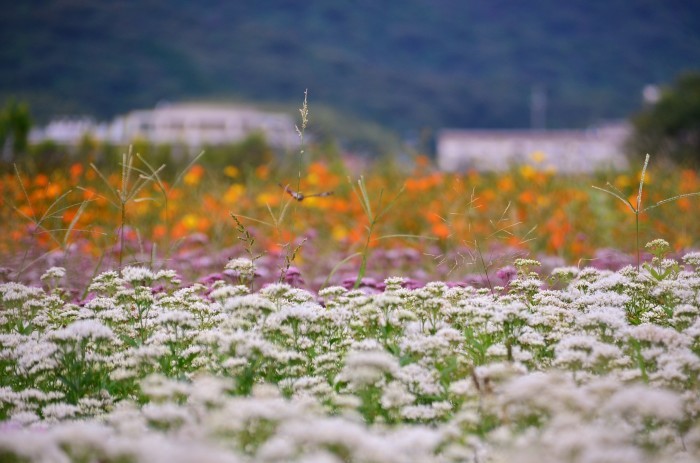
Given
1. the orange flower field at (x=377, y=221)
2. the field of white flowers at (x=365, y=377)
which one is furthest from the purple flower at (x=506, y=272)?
the orange flower field at (x=377, y=221)

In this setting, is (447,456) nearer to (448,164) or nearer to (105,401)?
(105,401)

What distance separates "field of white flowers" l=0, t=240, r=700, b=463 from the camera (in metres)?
1.99

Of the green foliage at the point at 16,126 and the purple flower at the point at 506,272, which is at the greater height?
the green foliage at the point at 16,126

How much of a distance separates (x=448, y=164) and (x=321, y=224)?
442 centimetres

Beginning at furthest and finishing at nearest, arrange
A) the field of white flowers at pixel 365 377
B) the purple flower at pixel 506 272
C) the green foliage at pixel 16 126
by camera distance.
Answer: the green foliage at pixel 16 126 < the purple flower at pixel 506 272 < the field of white flowers at pixel 365 377

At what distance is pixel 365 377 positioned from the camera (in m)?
2.57

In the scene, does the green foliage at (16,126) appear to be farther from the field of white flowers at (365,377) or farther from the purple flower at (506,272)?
the field of white flowers at (365,377)

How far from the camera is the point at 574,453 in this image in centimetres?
182

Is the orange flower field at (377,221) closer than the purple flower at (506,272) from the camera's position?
No

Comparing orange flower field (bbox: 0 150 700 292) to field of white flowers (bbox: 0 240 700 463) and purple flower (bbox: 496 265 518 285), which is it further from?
field of white flowers (bbox: 0 240 700 463)

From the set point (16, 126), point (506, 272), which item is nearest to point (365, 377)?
point (506, 272)

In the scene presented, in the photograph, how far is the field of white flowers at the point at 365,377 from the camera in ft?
6.54

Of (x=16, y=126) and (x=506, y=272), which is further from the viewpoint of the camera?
(x=16, y=126)

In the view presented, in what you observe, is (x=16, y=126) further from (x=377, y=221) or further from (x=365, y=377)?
(x=365, y=377)
